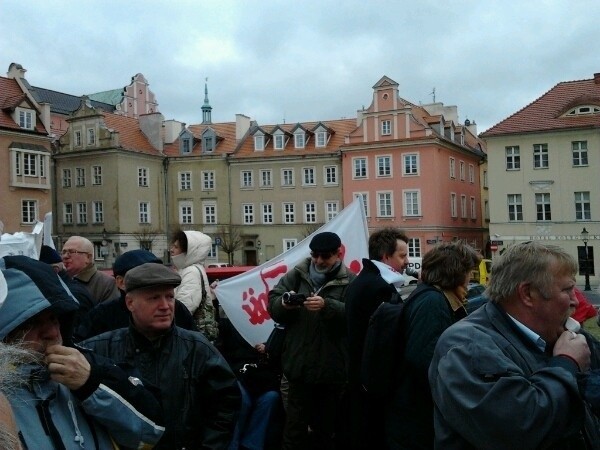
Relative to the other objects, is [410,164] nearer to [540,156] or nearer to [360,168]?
[360,168]

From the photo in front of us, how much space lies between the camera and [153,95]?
80.0 metres

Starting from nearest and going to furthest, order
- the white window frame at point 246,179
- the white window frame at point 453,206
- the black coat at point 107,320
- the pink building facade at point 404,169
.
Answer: the black coat at point 107,320 → the pink building facade at point 404,169 → the white window frame at point 453,206 → the white window frame at point 246,179

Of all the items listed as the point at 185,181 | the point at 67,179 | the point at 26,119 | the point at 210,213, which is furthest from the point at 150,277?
the point at 67,179

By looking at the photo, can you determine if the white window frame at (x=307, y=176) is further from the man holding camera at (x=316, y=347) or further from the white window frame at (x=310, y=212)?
the man holding camera at (x=316, y=347)

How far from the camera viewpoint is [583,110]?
1539 inches

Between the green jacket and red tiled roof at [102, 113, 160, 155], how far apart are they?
47899 millimetres

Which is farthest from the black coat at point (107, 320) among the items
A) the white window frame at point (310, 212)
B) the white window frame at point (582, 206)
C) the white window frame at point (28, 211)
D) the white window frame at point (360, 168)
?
the white window frame at point (310, 212)

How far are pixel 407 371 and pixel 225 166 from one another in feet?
163

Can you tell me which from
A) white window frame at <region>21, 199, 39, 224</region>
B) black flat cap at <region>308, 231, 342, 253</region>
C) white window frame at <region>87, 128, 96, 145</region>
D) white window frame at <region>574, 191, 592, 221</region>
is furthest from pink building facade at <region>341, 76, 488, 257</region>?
black flat cap at <region>308, 231, 342, 253</region>

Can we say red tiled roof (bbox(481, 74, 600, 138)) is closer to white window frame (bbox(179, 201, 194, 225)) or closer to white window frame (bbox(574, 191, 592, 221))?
white window frame (bbox(574, 191, 592, 221))

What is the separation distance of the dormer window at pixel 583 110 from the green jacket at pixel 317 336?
3871 cm

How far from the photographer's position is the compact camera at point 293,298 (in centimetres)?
482

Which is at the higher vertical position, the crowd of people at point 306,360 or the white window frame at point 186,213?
the white window frame at point 186,213

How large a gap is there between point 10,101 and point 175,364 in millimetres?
44660
